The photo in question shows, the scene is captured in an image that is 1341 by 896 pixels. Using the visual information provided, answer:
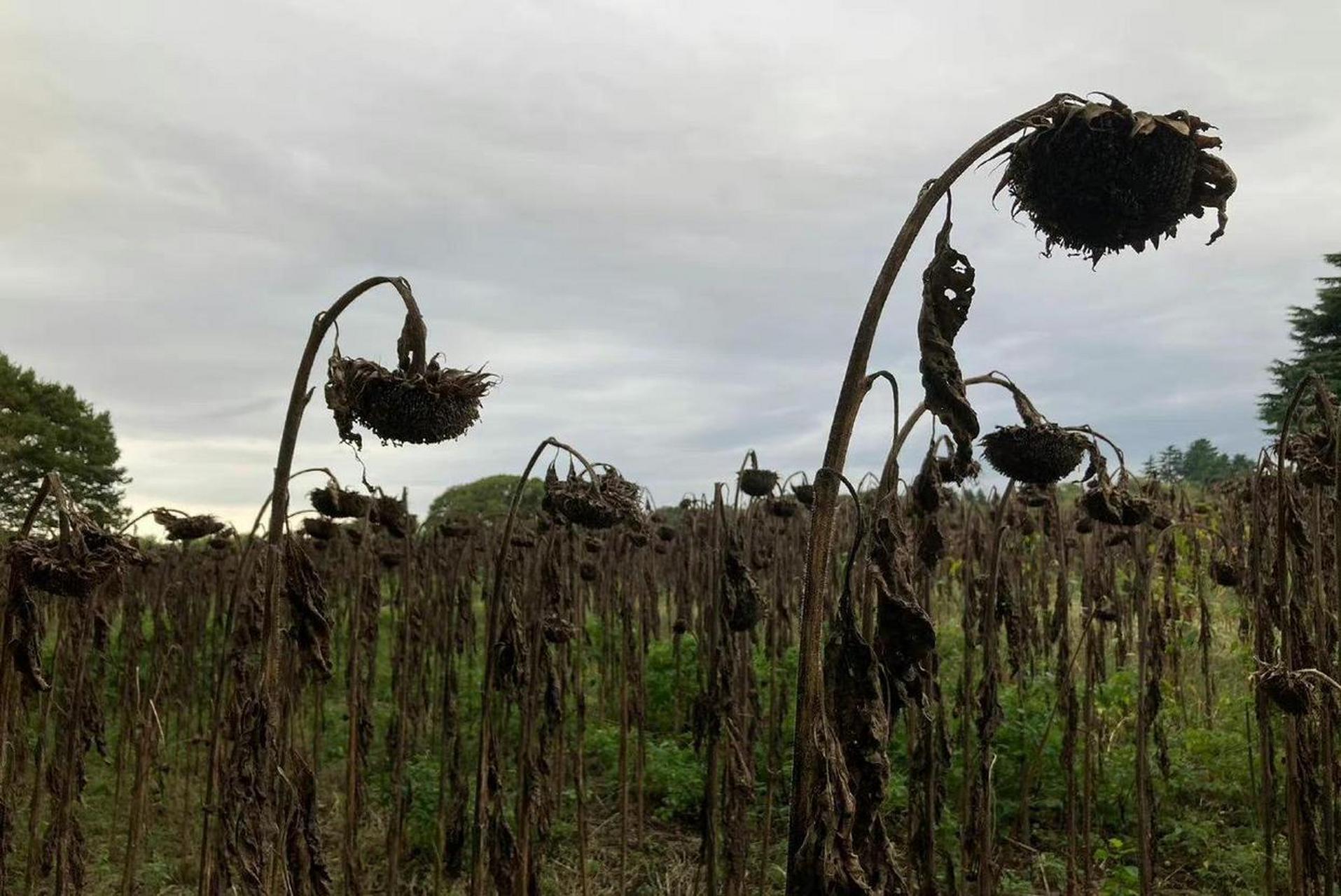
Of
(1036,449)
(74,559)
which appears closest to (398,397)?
(74,559)

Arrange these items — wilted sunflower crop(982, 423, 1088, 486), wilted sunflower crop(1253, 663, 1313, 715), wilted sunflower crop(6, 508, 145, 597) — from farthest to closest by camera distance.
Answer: wilted sunflower crop(982, 423, 1088, 486) → wilted sunflower crop(1253, 663, 1313, 715) → wilted sunflower crop(6, 508, 145, 597)

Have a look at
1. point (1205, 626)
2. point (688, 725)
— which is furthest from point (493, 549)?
point (1205, 626)

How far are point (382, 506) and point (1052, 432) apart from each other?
2.91 m

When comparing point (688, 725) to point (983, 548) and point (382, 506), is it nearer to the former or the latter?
point (983, 548)

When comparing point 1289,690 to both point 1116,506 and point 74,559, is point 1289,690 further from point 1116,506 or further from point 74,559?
point 74,559

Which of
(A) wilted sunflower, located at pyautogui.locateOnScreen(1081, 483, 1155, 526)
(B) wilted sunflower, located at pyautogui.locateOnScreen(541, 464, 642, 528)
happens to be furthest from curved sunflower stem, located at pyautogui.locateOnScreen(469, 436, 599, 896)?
(A) wilted sunflower, located at pyautogui.locateOnScreen(1081, 483, 1155, 526)

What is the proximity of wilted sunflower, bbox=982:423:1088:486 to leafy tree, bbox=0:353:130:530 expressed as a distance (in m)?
31.5

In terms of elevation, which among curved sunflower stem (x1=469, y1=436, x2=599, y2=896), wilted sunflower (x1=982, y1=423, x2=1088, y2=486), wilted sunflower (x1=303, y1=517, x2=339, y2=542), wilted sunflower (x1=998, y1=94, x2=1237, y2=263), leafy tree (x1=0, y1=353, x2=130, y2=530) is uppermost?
leafy tree (x1=0, y1=353, x2=130, y2=530)

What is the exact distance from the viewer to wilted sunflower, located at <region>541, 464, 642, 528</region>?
3.86m

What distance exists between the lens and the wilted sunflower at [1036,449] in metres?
3.42

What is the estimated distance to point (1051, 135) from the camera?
6.14 ft

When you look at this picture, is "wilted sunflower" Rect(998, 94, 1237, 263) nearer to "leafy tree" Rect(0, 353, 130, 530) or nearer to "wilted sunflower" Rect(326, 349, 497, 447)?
"wilted sunflower" Rect(326, 349, 497, 447)

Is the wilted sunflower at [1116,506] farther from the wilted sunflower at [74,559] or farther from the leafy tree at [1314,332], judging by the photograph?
the leafy tree at [1314,332]

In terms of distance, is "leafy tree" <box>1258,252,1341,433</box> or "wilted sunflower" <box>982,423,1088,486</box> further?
"leafy tree" <box>1258,252,1341,433</box>
